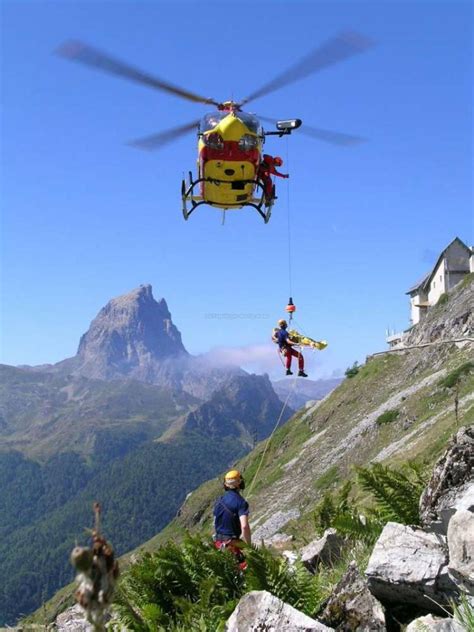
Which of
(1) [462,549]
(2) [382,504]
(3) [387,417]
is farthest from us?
(3) [387,417]

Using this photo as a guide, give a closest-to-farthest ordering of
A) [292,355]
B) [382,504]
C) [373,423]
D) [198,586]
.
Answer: [198,586]
[382,504]
[292,355]
[373,423]

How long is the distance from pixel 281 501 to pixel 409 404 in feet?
49.9

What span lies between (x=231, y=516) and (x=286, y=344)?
35.7 feet

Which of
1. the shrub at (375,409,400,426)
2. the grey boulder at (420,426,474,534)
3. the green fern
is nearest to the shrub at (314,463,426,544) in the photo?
the green fern

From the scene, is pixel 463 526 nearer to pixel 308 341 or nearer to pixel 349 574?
pixel 349 574

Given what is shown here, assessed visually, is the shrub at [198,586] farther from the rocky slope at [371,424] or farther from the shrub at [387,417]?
the shrub at [387,417]

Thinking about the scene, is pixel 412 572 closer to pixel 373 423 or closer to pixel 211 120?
pixel 211 120

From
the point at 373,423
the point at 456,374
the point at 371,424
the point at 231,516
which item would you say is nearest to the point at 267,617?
the point at 231,516

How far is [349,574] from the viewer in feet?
23.4

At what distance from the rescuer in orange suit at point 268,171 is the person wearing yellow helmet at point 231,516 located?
43.1 ft

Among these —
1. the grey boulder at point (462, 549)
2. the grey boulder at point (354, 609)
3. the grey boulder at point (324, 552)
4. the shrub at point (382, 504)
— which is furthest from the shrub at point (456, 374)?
the grey boulder at point (462, 549)

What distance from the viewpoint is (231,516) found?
10.6m

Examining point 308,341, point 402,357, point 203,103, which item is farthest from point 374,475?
point 402,357

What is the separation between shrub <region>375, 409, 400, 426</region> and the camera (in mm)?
60219
